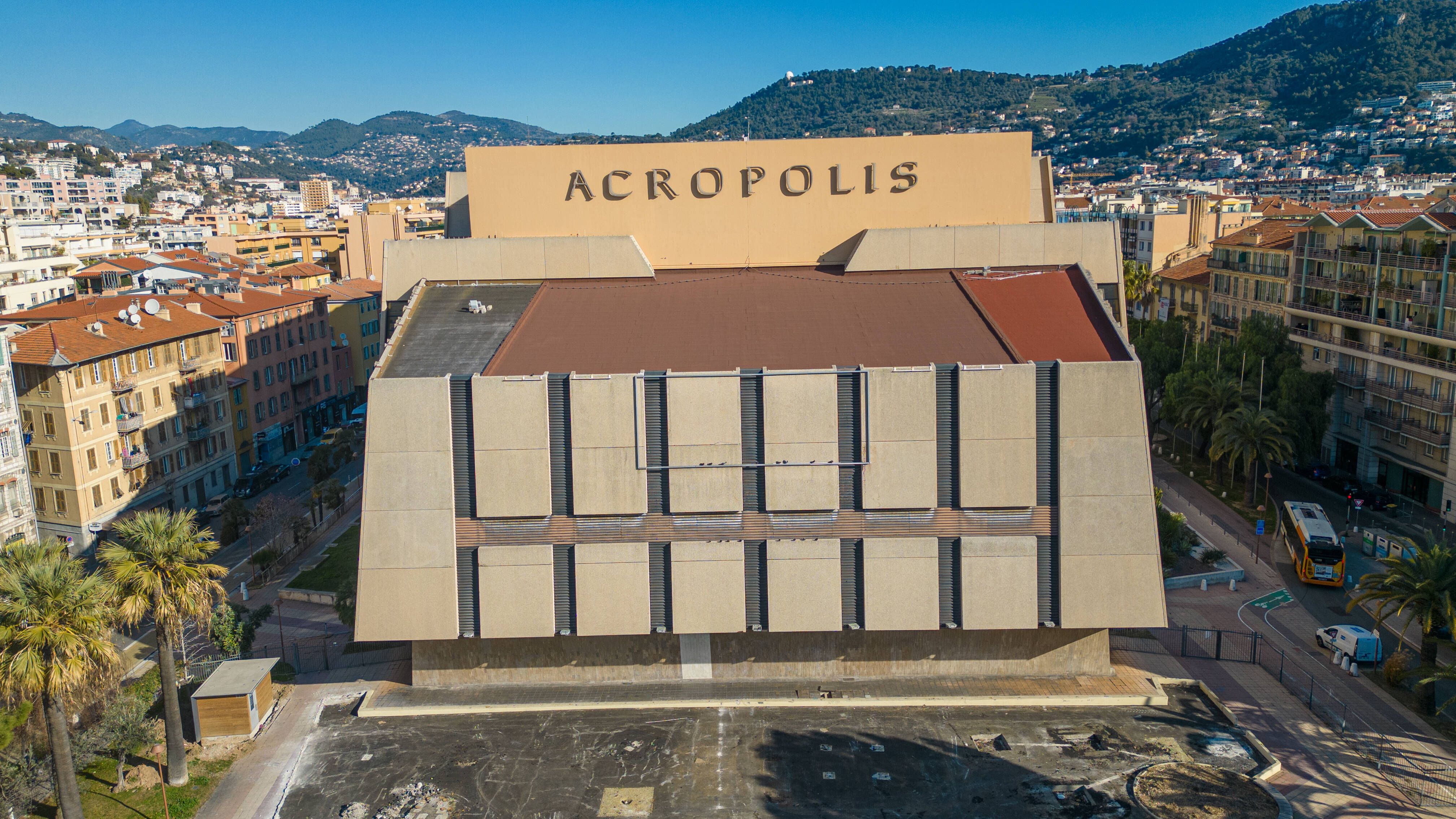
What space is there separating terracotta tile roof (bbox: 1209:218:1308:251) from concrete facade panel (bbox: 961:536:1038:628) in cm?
5970

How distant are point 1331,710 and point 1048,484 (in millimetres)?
13926

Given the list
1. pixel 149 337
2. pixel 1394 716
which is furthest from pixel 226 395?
pixel 1394 716

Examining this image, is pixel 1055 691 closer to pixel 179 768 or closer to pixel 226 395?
pixel 179 768

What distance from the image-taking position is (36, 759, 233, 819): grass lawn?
1243 inches

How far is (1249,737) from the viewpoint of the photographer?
111ft

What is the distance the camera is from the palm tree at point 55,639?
1038 inches

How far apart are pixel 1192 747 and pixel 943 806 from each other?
9809 millimetres

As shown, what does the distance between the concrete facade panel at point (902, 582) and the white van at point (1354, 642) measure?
1956cm

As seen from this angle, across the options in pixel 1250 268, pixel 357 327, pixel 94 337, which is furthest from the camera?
pixel 357 327

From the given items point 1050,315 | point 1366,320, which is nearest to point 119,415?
point 1050,315

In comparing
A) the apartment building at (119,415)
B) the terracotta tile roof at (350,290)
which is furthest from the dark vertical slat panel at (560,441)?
the terracotta tile roof at (350,290)

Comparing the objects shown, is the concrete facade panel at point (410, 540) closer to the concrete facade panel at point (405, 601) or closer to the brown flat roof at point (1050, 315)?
the concrete facade panel at point (405, 601)

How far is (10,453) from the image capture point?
57.5 m

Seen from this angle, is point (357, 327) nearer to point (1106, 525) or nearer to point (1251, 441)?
point (1251, 441)
